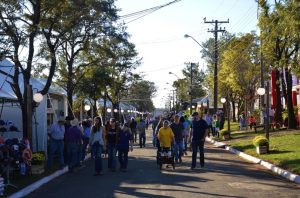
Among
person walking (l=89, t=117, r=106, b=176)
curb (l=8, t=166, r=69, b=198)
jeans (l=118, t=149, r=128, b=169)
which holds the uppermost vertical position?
person walking (l=89, t=117, r=106, b=176)

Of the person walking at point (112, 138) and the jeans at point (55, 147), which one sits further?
the jeans at point (55, 147)

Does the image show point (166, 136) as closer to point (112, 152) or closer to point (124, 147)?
point (124, 147)

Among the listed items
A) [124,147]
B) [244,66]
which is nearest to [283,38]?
[124,147]

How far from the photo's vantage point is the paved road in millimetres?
12320

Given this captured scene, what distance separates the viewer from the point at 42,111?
23.1m

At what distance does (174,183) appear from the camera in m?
14.1

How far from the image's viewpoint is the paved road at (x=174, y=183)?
1232cm

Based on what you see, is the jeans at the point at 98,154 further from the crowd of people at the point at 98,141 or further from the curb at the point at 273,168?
the curb at the point at 273,168

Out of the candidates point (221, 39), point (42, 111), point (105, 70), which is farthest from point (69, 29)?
point (221, 39)

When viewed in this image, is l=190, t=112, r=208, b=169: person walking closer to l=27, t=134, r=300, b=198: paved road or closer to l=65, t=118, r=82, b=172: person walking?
l=27, t=134, r=300, b=198: paved road

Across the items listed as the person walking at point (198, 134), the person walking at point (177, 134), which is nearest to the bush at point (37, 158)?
the person walking at point (198, 134)

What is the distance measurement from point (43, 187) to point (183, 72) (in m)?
129

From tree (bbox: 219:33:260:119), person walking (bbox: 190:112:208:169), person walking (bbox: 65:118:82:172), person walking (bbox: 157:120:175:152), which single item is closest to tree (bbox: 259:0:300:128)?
person walking (bbox: 190:112:208:169)

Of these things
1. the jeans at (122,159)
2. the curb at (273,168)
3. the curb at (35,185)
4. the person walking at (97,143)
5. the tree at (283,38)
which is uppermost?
the tree at (283,38)
